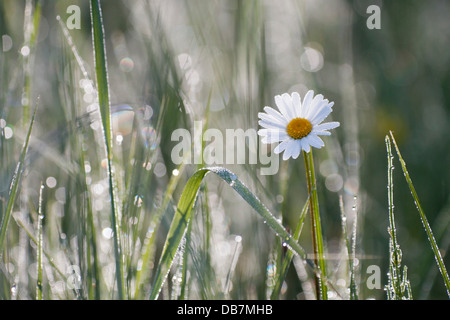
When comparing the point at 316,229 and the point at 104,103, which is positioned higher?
the point at 104,103

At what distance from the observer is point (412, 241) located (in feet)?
3.55

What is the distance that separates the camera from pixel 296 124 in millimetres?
604

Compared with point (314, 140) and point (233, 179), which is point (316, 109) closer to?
point (314, 140)

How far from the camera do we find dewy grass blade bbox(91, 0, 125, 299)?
1.81ft

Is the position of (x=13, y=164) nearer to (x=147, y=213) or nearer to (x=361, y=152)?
(x=147, y=213)

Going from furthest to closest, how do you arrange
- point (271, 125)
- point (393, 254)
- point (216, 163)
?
1. point (216, 163)
2. point (271, 125)
3. point (393, 254)

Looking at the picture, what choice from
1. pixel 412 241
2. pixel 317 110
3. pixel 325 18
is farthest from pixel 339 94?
pixel 317 110

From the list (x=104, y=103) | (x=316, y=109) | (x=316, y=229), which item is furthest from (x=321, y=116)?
(x=104, y=103)

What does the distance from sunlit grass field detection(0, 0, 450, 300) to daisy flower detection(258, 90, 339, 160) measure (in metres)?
0.04

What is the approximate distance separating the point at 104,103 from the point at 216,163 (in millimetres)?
337

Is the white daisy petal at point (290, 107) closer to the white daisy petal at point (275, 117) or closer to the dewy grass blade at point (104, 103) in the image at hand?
the white daisy petal at point (275, 117)
